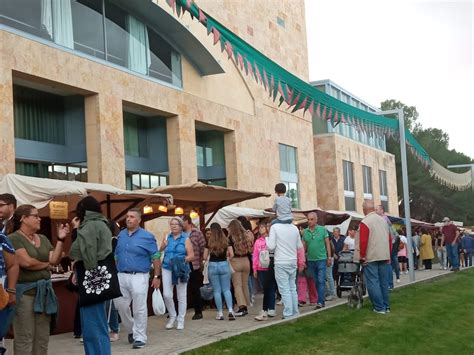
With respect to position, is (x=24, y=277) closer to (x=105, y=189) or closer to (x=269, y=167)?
(x=105, y=189)

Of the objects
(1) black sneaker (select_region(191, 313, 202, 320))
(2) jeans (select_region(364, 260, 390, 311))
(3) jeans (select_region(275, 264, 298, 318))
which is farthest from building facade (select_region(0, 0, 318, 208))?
(2) jeans (select_region(364, 260, 390, 311))

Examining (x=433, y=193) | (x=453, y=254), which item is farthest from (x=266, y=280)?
(x=433, y=193)

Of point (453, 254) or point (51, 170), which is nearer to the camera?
point (51, 170)

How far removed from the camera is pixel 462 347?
8945mm

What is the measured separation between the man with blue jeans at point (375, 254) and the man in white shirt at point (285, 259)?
4.53 ft

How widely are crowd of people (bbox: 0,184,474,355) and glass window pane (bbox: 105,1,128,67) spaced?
Answer: 1128 centimetres

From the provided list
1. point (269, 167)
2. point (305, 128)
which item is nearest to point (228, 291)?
point (269, 167)

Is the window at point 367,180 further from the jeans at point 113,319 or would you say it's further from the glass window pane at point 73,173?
the jeans at point 113,319

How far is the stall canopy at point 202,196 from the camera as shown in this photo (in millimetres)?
14031

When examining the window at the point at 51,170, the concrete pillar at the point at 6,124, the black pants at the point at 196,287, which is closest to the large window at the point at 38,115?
the window at the point at 51,170

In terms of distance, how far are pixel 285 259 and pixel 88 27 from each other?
529 inches

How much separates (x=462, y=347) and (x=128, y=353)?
4482 mm

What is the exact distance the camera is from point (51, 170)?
20938mm

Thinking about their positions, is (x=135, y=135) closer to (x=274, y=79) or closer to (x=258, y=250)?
(x=258, y=250)
